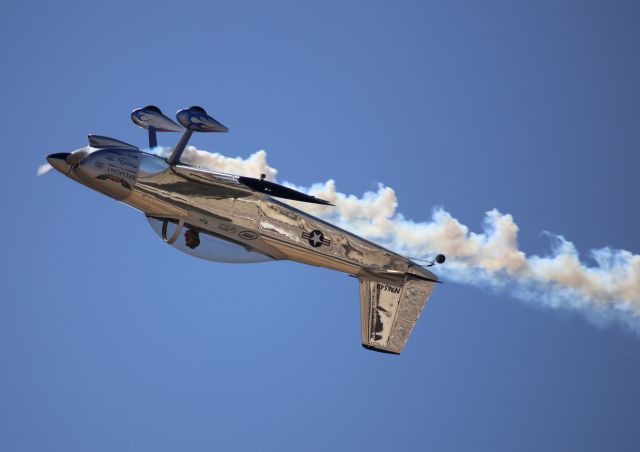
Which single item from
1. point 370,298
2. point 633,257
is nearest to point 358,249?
point 370,298

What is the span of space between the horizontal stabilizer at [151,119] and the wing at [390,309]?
23.7 ft

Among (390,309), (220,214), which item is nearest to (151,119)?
(220,214)

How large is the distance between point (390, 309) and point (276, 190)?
5772mm

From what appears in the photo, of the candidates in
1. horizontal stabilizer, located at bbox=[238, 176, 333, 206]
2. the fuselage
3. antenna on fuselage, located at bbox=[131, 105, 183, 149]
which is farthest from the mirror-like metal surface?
antenna on fuselage, located at bbox=[131, 105, 183, 149]

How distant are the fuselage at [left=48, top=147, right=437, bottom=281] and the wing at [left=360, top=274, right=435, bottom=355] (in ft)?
0.98

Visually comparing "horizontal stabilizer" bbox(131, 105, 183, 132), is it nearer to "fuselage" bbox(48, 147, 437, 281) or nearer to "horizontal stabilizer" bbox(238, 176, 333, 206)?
"fuselage" bbox(48, 147, 437, 281)

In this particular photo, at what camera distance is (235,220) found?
3416 centimetres

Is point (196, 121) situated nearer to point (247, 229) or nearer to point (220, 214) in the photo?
point (220, 214)

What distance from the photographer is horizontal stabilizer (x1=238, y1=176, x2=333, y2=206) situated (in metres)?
31.8

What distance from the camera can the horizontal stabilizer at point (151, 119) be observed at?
34875 millimetres

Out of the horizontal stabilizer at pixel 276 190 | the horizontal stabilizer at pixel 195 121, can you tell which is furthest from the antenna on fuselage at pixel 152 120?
the horizontal stabilizer at pixel 276 190

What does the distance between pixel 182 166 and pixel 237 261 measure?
3.21 meters

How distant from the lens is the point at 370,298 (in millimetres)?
35562

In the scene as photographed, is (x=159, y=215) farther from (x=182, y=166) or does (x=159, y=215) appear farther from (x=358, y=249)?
(x=358, y=249)
